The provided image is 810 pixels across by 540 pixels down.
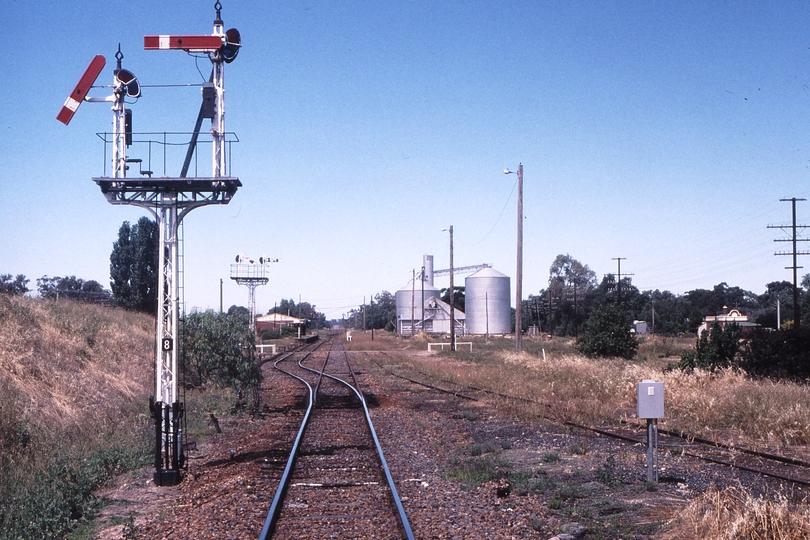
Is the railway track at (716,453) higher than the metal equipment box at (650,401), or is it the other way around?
the metal equipment box at (650,401)

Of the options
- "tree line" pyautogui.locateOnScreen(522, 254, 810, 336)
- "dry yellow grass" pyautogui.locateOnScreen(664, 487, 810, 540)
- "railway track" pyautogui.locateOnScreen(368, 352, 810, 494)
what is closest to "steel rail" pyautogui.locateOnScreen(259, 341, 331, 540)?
"dry yellow grass" pyautogui.locateOnScreen(664, 487, 810, 540)

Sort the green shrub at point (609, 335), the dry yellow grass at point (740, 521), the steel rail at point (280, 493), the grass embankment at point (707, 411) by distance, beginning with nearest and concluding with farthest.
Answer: the dry yellow grass at point (740, 521), the grass embankment at point (707, 411), the steel rail at point (280, 493), the green shrub at point (609, 335)

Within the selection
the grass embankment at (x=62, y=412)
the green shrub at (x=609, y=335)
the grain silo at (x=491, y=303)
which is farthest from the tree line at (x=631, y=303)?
the grass embankment at (x=62, y=412)

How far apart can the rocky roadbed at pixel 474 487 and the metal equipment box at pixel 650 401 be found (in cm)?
90

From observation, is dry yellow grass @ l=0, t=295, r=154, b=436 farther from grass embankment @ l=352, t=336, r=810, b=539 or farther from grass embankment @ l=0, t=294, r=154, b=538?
grass embankment @ l=352, t=336, r=810, b=539

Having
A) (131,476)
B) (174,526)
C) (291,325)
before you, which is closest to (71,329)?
(131,476)

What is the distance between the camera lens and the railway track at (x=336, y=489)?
7000 millimetres

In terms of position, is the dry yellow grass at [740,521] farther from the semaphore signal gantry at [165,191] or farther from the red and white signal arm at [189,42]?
the red and white signal arm at [189,42]

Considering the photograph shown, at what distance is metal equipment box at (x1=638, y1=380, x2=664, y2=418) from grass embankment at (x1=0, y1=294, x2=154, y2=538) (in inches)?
A: 279

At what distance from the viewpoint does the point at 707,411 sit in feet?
44.9

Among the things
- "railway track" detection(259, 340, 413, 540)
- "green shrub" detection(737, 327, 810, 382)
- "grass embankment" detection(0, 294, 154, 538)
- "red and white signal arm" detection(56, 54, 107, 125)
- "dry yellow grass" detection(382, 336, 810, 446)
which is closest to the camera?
"railway track" detection(259, 340, 413, 540)

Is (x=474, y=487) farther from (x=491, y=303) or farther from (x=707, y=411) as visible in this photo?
(x=491, y=303)

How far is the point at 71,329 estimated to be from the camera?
2152 centimetres

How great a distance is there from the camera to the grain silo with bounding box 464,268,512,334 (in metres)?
90.6
